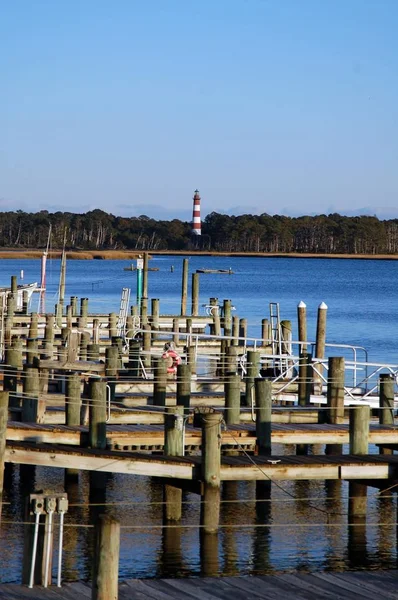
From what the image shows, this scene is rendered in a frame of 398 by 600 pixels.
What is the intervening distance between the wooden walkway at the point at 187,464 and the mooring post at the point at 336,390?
3.87 meters

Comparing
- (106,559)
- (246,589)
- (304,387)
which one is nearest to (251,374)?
(304,387)

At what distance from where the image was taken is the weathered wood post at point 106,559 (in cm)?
1007

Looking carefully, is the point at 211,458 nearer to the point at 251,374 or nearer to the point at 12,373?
the point at 251,374

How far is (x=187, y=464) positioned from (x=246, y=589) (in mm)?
3966

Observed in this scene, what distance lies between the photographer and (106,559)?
10.2 meters

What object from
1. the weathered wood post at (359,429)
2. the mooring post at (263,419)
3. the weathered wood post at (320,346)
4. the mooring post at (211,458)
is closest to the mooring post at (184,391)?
the mooring post at (263,419)

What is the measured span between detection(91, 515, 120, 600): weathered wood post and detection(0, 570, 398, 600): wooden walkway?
0.74m

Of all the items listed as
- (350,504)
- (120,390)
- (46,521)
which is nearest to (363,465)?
(350,504)

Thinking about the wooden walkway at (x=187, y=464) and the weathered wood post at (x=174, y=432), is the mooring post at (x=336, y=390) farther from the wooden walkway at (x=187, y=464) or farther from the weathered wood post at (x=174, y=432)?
the weathered wood post at (x=174, y=432)

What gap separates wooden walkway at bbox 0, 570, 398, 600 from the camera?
36.5ft

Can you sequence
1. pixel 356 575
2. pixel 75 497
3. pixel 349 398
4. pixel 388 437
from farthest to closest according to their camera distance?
pixel 349 398, pixel 75 497, pixel 388 437, pixel 356 575

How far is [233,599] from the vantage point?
11.1 meters

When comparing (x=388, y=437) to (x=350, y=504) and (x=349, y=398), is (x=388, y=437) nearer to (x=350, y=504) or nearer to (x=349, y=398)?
(x=350, y=504)

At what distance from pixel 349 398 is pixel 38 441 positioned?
25.7 ft
